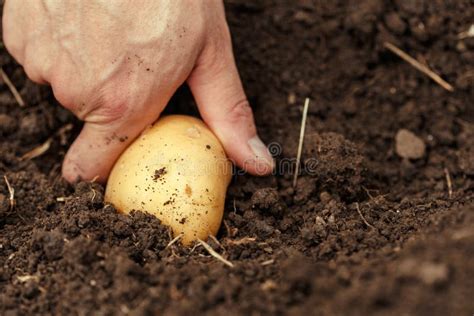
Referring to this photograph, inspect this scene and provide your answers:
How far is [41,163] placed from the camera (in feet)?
8.22

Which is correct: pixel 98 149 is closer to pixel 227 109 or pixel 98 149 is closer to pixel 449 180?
pixel 227 109

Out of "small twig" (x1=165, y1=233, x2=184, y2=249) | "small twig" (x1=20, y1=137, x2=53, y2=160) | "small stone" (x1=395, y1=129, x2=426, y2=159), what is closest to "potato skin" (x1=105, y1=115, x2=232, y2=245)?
"small twig" (x1=165, y1=233, x2=184, y2=249)

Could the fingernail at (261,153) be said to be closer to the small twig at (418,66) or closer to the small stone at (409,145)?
the small stone at (409,145)

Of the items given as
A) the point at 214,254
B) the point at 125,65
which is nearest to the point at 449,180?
the point at 214,254

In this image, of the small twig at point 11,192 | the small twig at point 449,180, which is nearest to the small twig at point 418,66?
the small twig at point 449,180

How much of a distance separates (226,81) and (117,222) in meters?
0.72

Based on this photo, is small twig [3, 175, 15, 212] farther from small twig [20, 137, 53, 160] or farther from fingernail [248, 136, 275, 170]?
fingernail [248, 136, 275, 170]

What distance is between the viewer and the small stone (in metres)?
2.56

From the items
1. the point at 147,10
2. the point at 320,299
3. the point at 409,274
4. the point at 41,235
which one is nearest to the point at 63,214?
the point at 41,235

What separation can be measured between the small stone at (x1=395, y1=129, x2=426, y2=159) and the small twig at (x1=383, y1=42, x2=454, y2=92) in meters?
0.31

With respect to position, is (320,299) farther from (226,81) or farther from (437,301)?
(226,81)

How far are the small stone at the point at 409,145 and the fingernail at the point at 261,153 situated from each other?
662 millimetres

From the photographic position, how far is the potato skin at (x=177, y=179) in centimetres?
201

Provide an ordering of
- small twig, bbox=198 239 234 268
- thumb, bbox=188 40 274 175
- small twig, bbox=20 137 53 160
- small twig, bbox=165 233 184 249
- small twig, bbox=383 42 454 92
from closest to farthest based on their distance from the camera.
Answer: small twig, bbox=198 239 234 268 < small twig, bbox=165 233 184 249 < thumb, bbox=188 40 274 175 < small twig, bbox=20 137 53 160 < small twig, bbox=383 42 454 92
